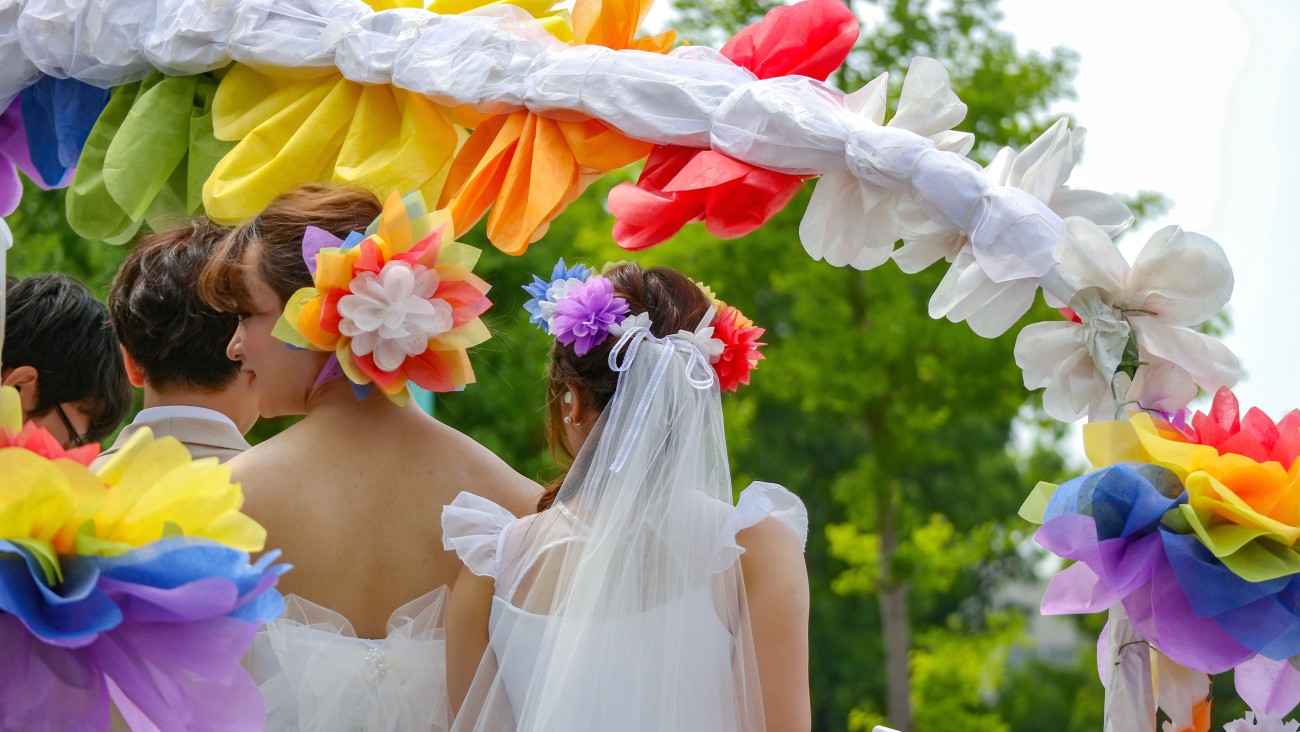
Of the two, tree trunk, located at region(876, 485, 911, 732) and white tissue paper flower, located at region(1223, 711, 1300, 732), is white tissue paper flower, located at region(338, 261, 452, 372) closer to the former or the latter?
white tissue paper flower, located at region(1223, 711, 1300, 732)

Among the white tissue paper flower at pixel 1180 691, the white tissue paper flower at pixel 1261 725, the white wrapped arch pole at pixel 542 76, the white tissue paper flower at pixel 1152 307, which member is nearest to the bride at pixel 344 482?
the white wrapped arch pole at pixel 542 76

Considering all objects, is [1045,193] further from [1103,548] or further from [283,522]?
[283,522]

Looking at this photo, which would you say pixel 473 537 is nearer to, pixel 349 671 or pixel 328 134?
pixel 349 671

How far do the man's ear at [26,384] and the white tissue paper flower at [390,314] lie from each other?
0.98 m

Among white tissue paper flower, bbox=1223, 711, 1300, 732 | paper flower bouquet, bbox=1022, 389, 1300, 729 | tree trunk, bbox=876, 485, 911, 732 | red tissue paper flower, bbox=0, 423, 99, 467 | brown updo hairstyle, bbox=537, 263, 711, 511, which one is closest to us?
red tissue paper flower, bbox=0, 423, 99, 467

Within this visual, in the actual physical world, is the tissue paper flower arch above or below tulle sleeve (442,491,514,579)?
above

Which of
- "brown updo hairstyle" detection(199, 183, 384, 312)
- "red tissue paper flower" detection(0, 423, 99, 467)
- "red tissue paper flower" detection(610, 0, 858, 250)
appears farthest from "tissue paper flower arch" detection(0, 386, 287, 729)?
"red tissue paper flower" detection(610, 0, 858, 250)

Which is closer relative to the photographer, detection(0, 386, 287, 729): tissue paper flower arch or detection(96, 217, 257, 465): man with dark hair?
detection(0, 386, 287, 729): tissue paper flower arch

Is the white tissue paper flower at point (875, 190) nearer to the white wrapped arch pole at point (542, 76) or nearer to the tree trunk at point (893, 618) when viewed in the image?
the white wrapped arch pole at point (542, 76)

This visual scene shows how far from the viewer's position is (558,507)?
2221 mm

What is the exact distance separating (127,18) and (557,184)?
3.31 ft

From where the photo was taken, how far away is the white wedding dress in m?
2.13

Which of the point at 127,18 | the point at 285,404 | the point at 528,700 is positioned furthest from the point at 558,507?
the point at 127,18

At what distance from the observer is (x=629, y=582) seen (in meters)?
2.16
